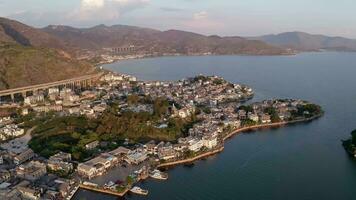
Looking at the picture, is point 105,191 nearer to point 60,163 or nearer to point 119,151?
point 60,163

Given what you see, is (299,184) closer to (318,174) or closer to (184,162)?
(318,174)

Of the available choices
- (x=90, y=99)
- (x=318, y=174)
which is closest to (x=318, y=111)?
(x=318, y=174)

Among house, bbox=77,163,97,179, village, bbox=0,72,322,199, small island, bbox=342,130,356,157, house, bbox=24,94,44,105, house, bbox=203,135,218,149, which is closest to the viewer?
village, bbox=0,72,322,199

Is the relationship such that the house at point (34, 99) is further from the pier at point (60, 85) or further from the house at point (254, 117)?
the house at point (254, 117)

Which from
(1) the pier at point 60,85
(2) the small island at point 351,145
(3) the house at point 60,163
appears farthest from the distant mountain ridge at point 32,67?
(2) the small island at point 351,145

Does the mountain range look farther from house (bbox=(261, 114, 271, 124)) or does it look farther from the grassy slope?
house (bbox=(261, 114, 271, 124))

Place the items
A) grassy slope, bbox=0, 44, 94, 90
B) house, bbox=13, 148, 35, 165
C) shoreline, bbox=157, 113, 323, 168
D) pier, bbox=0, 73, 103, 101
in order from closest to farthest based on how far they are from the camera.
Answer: house, bbox=13, 148, 35, 165, shoreline, bbox=157, 113, 323, 168, pier, bbox=0, 73, 103, 101, grassy slope, bbox=0, 44, 94, 90

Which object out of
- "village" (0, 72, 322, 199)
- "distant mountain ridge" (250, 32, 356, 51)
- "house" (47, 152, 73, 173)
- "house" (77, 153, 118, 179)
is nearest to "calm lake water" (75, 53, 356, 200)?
"village" (0, 72, 322, 199)
